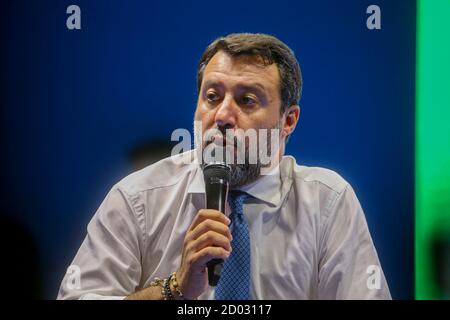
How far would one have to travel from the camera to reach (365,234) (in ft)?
6.22

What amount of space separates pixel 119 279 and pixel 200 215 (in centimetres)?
41

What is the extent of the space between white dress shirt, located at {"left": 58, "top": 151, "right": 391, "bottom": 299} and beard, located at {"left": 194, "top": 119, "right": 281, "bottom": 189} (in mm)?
31

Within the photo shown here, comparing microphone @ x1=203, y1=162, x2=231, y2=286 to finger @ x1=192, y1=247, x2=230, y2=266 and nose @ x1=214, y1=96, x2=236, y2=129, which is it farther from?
nose @ x1=214, y1=96, x2=236, y2=129

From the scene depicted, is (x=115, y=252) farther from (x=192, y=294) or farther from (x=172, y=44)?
(x=172, y=44)

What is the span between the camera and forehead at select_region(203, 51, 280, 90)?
191 centimetres

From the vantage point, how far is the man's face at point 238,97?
6.17 feet

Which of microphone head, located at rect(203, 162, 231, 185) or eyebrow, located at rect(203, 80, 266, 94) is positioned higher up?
eyebrow, located at rect(203, 80, 266, 94)

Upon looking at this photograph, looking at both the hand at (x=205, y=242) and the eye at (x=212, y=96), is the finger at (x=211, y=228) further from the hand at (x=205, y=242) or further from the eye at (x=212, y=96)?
the eye at (x=212, y=96)

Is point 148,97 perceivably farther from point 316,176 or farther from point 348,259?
point 348,259

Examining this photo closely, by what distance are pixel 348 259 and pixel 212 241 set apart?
50 cm

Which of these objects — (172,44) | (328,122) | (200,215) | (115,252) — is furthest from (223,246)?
(172,44)

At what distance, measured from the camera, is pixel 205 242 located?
61.5 inches

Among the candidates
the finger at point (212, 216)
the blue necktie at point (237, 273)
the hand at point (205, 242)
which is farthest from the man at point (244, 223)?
the finger at point (212, 216)

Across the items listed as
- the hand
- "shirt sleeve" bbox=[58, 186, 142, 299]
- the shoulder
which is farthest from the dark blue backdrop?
the hand
